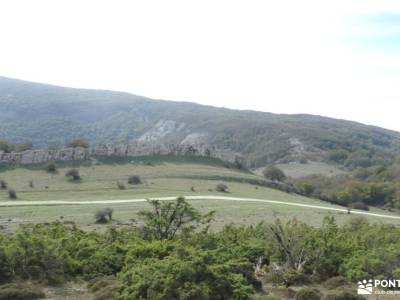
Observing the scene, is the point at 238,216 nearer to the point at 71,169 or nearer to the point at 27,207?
the point at 27,207

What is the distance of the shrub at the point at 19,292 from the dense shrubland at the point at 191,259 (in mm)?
1704

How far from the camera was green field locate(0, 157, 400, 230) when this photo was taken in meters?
45.1

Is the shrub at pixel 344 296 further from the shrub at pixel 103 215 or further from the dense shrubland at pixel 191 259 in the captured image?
the shrub at pixel 103 215

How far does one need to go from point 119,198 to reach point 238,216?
596 inches

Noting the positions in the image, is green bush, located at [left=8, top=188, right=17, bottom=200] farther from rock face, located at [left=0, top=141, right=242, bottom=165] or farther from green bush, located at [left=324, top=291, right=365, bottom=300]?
green bush, located at [left=324, top=291, right=365, bottom=300]

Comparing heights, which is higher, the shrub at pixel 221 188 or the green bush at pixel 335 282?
the green bush at pixel 335 282

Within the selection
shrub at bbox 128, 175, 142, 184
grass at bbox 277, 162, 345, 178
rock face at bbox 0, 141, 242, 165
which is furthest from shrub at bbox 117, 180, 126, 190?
grass at bbox 277, 162, 345, 178

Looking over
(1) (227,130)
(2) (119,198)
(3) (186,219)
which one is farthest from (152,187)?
(1) (227,130)

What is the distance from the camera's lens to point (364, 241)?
30.8 m

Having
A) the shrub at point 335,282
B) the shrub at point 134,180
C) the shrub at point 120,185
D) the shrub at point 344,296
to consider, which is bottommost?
the shrub at point 120,185

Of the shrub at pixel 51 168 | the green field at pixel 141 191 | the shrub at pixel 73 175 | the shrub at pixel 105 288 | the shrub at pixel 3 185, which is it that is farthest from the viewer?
the shrub at pixel 51 168

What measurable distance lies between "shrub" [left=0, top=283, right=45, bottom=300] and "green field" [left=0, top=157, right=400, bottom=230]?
16132 millimetres

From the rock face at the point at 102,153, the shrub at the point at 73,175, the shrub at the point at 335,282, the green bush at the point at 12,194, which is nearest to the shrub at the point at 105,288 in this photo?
the shrub at the point at 335,282

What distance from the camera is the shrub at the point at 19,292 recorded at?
2014cm
